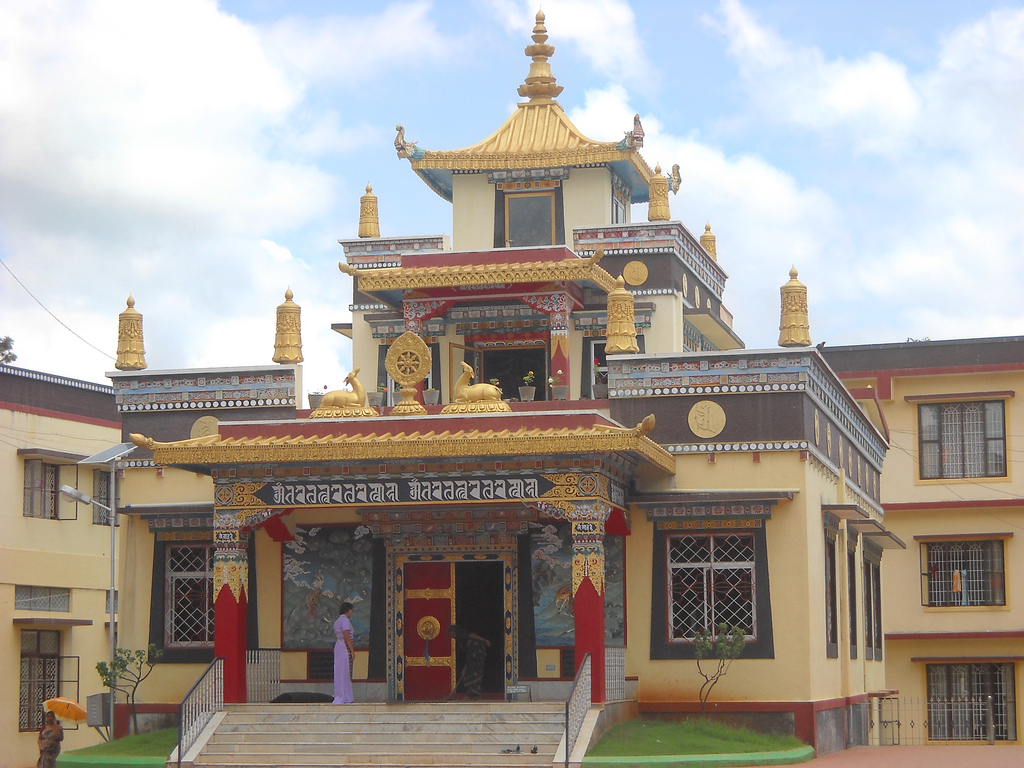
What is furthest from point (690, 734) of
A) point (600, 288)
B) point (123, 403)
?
point (123, 403)

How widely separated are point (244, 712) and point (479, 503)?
4511mm

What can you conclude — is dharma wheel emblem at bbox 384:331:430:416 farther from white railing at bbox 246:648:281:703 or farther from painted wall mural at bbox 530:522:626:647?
white railing at bbox 246:648:281:703

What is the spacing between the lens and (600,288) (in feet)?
90.8

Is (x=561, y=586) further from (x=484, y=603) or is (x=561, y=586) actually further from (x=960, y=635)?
(x=960, y=635)

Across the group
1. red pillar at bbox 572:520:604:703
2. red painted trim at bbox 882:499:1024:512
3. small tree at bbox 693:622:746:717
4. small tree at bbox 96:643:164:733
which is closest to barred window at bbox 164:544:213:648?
small tree at bbox 96:643:164:733

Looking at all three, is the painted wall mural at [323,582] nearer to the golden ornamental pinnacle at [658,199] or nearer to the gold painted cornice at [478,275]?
the gold painted cornice at [478,275]

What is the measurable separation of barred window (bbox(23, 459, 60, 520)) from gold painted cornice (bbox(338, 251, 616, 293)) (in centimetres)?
1028

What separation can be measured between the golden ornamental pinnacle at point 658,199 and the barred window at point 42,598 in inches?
617

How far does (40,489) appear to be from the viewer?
33406 mm

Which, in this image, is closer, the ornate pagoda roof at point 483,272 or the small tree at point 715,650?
the small tree at point 715,650

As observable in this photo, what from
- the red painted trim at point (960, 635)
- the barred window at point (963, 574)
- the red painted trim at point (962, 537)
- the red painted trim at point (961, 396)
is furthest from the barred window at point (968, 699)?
the red painted trim at point (961, 396)

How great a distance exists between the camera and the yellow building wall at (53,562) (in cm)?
3162

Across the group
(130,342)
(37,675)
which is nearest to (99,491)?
(37,675)

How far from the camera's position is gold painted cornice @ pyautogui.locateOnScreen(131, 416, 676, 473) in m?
20.8
